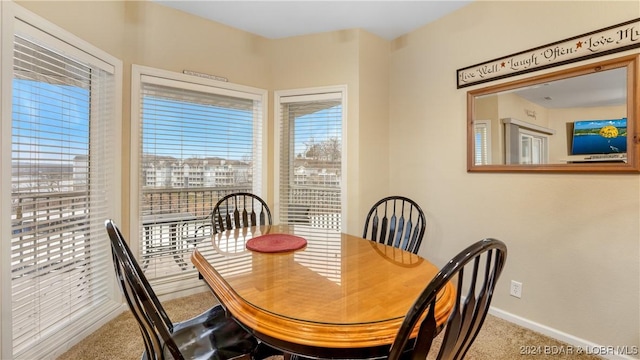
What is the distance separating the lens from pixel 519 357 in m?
1.80

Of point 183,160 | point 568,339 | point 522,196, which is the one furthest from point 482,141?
point 183,160

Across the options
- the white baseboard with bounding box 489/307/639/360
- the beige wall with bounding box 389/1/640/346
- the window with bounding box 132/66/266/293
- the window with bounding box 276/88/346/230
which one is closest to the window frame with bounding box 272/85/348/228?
the window with bounding box 276/88/346/230

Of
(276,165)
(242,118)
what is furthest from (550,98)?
(242,118)

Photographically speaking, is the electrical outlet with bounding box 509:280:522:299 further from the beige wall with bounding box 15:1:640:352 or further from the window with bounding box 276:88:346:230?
the window with bounding box 276:88:346:230

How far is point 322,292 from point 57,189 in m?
1.97

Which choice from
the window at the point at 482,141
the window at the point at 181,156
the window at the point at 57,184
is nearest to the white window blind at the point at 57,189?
the window at the point at 57,184

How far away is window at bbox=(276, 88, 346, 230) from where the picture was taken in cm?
297

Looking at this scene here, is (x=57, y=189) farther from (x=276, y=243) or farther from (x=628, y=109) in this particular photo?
(x=628, y=109)

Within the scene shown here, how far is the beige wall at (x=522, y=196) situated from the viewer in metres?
1.73

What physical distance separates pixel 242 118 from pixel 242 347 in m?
2.32

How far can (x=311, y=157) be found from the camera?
3090 millimetres

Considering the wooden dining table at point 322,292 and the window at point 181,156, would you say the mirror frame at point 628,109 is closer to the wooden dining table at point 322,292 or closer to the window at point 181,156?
the wooden dining table at point 322,292

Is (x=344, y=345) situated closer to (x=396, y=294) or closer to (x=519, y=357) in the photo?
(x=396, y=294)

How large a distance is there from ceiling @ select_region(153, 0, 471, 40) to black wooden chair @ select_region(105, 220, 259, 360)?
2301 millimetres
